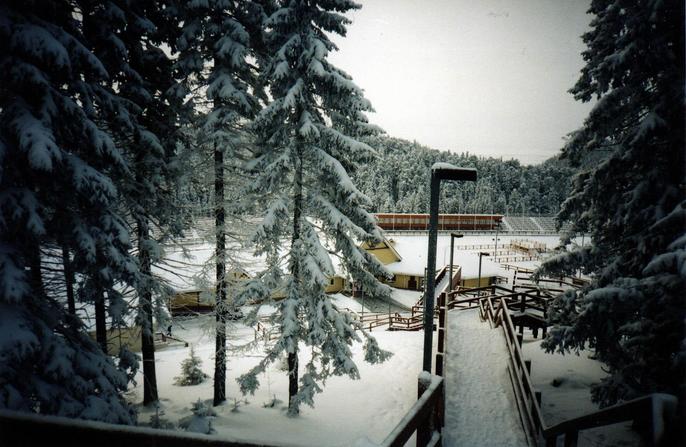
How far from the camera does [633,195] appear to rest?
7.14 metres

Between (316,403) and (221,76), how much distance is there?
419 inches

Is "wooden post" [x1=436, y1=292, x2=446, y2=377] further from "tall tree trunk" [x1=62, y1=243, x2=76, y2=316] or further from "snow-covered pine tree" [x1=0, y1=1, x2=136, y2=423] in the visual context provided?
"tall tree trunk" [x1=62, y1=243, x2=76, y2=316]

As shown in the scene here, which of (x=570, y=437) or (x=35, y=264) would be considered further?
(x=35, y=264)

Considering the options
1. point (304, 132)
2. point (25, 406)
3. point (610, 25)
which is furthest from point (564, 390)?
point (25, 406)

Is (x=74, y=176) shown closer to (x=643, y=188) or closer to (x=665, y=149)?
(x=643, y=188)

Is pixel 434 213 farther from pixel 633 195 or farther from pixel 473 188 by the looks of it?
pixel 473 188

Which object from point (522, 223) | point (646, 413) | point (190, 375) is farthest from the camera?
point (522, 223)

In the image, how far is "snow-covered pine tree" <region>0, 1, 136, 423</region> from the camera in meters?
4.89

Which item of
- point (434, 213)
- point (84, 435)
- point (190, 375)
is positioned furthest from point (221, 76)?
point (190, 375)

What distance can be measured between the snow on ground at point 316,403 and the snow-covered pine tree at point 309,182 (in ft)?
2.84

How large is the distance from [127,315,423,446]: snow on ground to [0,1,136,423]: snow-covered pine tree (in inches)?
92.8

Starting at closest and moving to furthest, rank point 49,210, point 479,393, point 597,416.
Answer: point 597,416, point 49,210, point 479,393

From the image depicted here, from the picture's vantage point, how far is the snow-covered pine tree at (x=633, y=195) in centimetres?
571

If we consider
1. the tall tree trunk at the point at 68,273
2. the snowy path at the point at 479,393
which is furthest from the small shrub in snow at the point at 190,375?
the snowy path at the point at 479,393
